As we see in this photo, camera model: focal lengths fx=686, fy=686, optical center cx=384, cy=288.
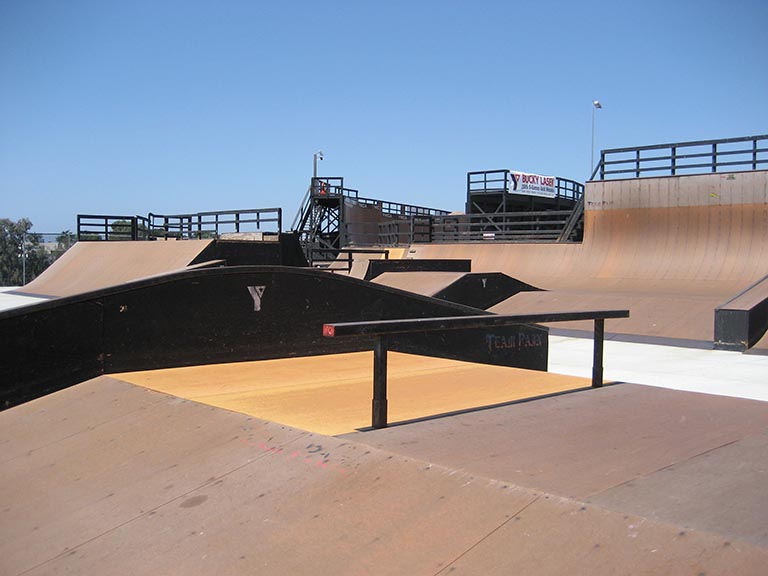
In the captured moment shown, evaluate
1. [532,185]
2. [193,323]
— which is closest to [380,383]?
[193,323]

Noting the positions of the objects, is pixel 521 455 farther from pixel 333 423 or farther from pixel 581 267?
pixel 581 267

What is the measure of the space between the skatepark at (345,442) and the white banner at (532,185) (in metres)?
22.4

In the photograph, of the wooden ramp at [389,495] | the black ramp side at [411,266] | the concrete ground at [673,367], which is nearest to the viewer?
the wooden ramp at [389,495]

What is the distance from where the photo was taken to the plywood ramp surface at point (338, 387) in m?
4.50

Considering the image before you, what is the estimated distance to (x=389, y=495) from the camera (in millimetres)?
3078

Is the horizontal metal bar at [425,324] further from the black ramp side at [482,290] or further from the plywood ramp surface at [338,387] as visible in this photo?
the black ramp side at [482,290]

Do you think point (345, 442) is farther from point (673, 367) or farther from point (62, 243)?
point (62, 243)

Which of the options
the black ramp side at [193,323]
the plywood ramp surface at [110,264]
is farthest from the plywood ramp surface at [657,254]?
the black ramp side at [193,323]

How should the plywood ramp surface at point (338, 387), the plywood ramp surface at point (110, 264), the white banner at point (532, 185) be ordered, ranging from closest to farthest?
the plywood ramp surface at point (338, 387) < the plywood ramp surface at point (110, 264) < the white banner at point (532, 185)

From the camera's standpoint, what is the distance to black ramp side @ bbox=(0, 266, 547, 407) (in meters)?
5.38

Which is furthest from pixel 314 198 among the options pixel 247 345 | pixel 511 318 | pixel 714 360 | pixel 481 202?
pixel 511 318

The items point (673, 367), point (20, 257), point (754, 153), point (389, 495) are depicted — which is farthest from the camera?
point (20, 257)

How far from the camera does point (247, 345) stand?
6.75 m

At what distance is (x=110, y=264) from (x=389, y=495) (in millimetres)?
15132
